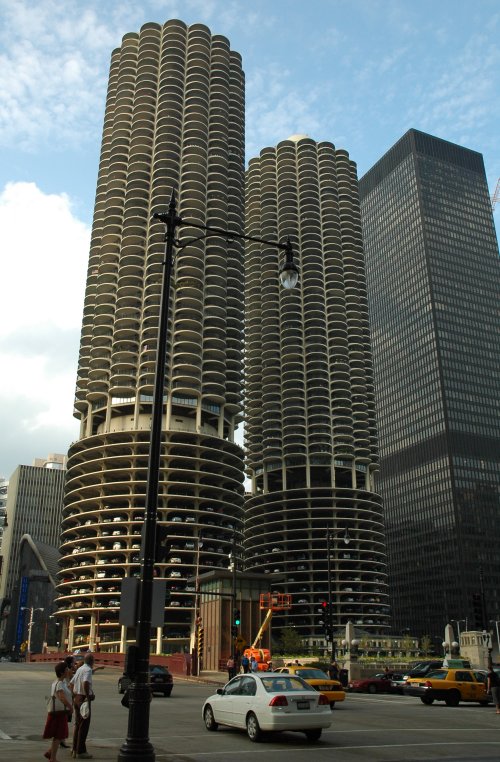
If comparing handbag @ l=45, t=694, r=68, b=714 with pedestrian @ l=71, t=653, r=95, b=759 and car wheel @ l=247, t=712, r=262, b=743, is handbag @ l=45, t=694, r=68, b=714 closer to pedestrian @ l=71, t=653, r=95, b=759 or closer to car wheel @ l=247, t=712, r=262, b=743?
pedestrian @ l=71, t=653, r=95, b=759

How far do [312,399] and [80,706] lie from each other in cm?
14238

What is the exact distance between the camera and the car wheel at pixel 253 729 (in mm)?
16438

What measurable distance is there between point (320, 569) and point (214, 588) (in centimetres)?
7015

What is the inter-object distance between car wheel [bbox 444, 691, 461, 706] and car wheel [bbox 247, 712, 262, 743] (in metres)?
18.4

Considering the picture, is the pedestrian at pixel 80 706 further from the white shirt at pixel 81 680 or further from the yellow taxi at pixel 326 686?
the yellow taxi at pixel 326 686

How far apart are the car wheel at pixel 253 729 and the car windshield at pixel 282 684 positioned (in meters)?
0.72

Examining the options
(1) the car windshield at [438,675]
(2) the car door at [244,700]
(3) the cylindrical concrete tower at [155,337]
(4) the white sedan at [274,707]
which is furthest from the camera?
(3) the cylindrical concrete tower at [155,337]

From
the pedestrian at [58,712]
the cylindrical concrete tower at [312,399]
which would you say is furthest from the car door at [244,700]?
the cylindrical concrete tower at [312,399]

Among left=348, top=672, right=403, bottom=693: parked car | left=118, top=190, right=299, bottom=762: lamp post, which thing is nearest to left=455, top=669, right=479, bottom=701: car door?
left=348, top=672, right=403, bottom=693: parked car

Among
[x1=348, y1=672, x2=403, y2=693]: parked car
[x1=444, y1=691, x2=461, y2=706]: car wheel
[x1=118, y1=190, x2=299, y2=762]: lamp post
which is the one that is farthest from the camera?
[x1=348, y1=672, x2=403, y2=693]: parked car

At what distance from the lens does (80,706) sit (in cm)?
1415

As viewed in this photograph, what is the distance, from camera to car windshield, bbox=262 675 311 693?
55.5 ft

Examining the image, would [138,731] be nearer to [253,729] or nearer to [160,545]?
[160,545]

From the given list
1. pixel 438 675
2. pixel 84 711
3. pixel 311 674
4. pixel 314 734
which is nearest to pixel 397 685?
pixel 438 675
